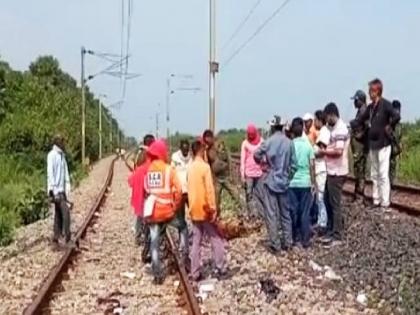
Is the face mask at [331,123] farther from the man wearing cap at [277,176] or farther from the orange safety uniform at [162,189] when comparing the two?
the orange safety uniform at [162,189]

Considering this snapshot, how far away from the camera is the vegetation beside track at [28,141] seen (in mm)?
26859

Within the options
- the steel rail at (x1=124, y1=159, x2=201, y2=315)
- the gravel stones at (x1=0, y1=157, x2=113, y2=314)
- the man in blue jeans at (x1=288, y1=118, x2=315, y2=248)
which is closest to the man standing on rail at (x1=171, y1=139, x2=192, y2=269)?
the steel rail at (x1=124, y1=159, x2=201, y2=315)

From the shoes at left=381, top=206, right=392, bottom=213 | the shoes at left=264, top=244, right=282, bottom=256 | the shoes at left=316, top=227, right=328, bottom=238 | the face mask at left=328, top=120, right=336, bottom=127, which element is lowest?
the shoes at left=264, top=244, right=282, bottom=256

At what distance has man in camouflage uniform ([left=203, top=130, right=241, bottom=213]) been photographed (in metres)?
16.5


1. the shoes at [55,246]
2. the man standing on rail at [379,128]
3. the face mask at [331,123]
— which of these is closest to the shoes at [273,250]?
the face mask at [331,123]

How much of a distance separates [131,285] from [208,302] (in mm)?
1970

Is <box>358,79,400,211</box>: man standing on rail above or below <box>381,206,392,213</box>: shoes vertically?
above

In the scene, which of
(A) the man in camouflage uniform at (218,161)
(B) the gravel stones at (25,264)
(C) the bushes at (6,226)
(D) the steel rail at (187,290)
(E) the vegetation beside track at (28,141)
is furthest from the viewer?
(E) the vegetation beside track at (28,141)

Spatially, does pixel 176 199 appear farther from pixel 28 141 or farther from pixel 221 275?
pixel 28 141

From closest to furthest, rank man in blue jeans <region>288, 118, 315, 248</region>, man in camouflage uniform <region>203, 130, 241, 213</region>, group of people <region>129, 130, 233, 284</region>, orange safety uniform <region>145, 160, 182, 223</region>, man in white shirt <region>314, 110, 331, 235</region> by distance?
1. group of people <region>129, 130, 233, 284</region>
2. orange safety uniform <region>145, 160, 182, 223</region>
3. man in blue jeans <region>288, 118, 315, 248</region>
4. man in white shirt <region>314, 110, 331, 235</region>
5. man in camouflage uniform <region>203, 130, 241, 213</region>

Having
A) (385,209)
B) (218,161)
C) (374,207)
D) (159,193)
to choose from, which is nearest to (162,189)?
(159,193)

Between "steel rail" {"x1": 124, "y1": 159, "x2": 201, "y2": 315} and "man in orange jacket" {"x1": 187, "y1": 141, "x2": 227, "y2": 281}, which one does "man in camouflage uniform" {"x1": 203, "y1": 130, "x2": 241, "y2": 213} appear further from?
"man in orange jacket" {"x1": 187, "y1": 141, "x2": 227, "y2": 281}

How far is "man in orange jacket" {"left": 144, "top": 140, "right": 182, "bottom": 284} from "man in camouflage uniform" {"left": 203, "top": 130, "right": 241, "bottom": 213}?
3.20 metres

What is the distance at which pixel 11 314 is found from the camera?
1112 cm
